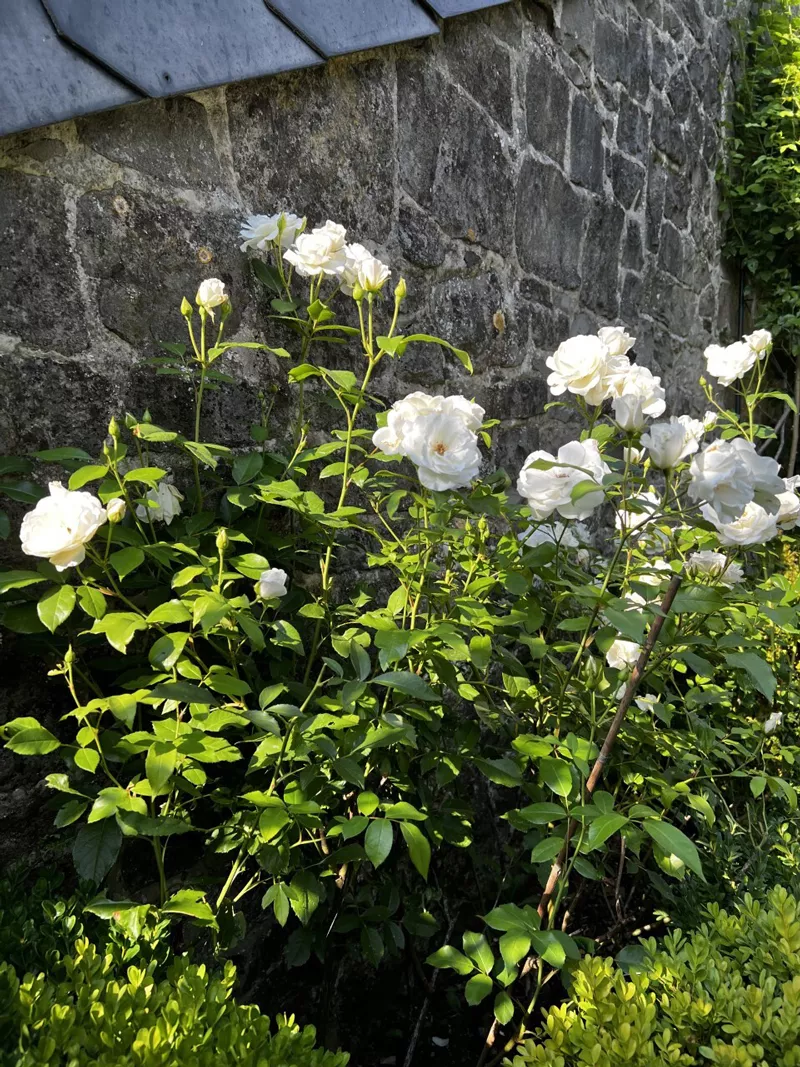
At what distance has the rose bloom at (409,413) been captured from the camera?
1.39 metres

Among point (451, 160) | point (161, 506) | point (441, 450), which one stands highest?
point (451, 160)

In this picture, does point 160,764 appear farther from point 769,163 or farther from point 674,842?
point 769,163

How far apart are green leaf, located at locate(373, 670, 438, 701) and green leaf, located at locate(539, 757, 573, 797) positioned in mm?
241

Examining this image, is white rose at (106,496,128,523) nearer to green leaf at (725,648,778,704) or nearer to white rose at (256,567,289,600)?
white rose at (256,567,289,600)

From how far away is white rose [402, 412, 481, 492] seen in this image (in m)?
1.33

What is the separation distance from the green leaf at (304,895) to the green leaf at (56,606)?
55 cm

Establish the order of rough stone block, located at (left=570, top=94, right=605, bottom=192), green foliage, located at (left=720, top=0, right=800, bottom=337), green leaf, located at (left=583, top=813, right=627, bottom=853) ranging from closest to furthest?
→ green leaf, located at (left=583, top=813, right=627, bottom=853)
rough stone block, located at (left=570, top=94, right=605, bottom=192)
green foliage, located at (left=720, top=0, right=800, bottom=337)

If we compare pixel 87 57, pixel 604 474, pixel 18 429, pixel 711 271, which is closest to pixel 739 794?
pixel 604 474

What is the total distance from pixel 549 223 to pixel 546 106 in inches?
14.8

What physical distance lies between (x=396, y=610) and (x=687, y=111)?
3.58 metres

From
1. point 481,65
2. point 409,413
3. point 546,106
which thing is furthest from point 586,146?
point 409,413

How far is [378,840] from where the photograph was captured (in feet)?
4.07

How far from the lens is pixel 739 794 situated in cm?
246

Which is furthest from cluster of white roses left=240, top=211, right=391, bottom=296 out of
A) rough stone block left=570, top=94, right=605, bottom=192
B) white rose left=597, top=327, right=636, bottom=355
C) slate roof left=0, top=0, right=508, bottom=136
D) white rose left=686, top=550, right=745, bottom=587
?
A: rough stone block left=570, top=94, right=605, bottom=192
